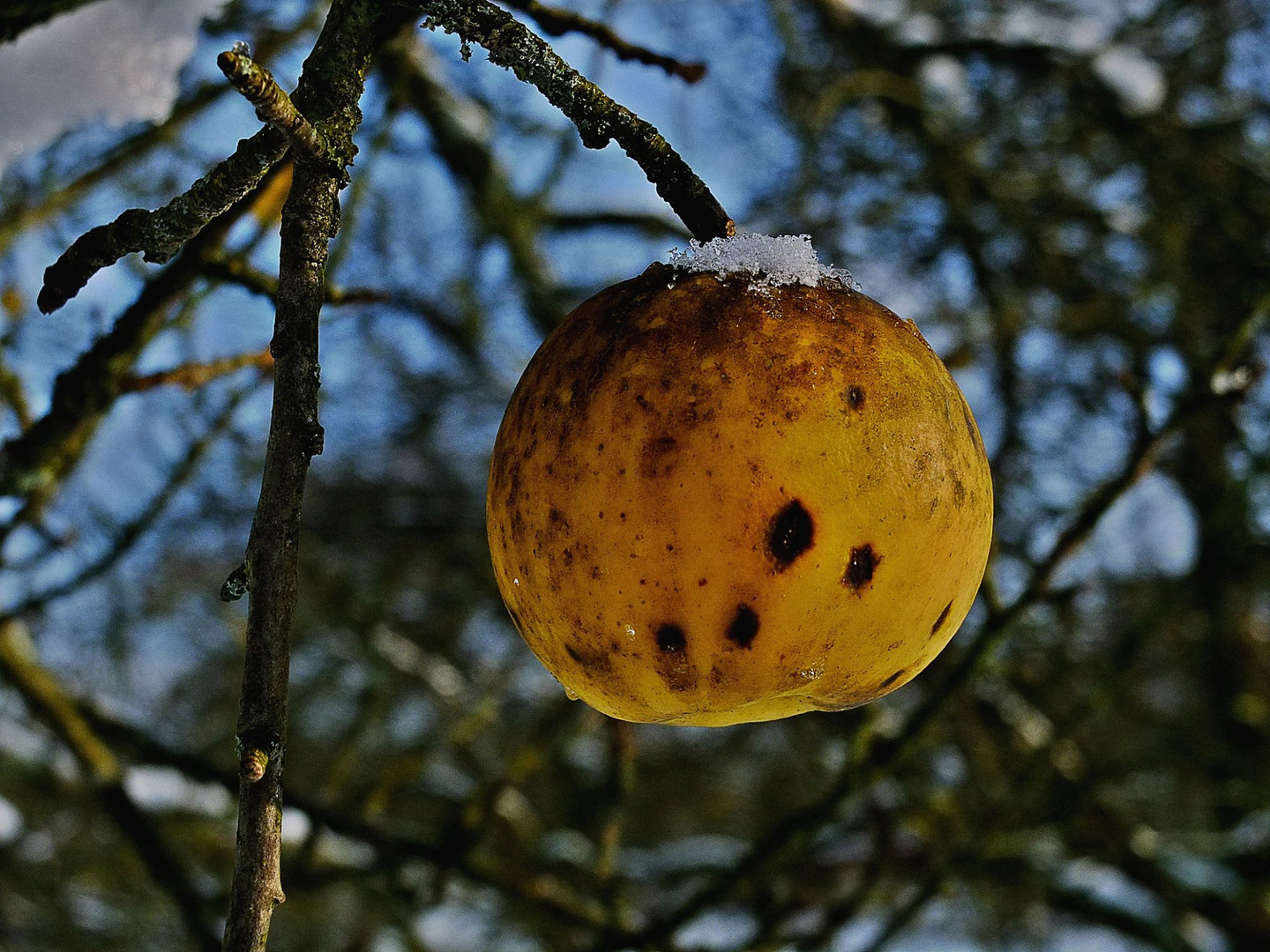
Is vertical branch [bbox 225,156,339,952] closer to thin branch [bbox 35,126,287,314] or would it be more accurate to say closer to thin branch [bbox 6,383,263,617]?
thin branch [bbox 35,126,287,314]

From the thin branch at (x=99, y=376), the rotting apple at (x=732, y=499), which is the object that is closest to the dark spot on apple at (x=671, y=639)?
the rotting apple at (x=732, y=499)

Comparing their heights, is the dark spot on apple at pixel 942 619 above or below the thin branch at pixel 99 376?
below

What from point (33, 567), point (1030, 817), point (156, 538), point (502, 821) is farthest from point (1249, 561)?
point (156, 538)

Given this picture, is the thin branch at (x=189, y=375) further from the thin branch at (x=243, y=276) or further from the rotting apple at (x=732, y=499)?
the rotting apple at (x=732, y=499)

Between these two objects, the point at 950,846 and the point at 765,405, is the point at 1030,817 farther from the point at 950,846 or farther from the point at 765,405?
the point at 765,405

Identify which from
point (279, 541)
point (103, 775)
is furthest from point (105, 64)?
point (279, 541)

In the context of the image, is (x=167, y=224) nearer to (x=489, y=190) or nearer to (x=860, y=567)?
(x=860, y=567)
